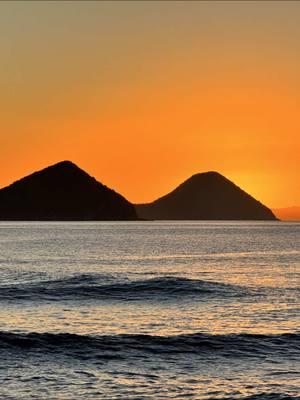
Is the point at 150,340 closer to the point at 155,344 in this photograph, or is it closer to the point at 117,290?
the point at 155,344

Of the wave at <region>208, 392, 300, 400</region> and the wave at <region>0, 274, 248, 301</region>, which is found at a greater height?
the wave at <region>0, 274, 248, 301</region>

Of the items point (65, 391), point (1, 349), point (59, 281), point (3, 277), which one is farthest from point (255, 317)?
point (3, 277)

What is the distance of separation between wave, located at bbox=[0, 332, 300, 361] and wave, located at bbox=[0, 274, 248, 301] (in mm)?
19656

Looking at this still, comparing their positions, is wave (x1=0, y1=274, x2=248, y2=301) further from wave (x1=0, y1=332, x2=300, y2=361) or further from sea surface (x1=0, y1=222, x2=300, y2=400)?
wave (x1=0, y1=332, x2=300, y2=361)

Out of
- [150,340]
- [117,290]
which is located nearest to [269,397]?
[150,340]

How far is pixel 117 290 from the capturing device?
197ft

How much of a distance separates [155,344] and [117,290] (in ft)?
91.0

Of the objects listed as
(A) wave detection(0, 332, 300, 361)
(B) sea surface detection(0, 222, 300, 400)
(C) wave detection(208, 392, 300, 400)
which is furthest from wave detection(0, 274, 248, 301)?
(C) wave detection(208, 392, 300, 400)

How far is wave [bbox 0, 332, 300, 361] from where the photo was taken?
101ft

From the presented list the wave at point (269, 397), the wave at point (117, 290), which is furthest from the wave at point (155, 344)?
the wave at point (117, 290)

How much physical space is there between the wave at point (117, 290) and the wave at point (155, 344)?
19.7m

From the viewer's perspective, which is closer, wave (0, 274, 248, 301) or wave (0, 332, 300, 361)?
wave (0, 332, 300, 361)

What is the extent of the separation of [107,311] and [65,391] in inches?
861

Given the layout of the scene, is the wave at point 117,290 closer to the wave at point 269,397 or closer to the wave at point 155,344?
the wave at point 155,344
